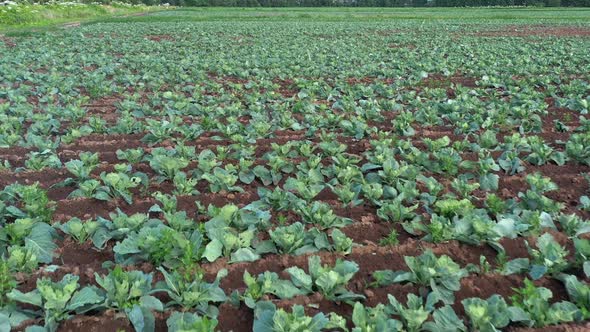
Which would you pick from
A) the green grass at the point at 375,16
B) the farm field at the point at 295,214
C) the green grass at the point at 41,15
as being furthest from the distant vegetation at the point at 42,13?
the farm field at the point at 295,214

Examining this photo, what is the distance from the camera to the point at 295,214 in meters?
4.56

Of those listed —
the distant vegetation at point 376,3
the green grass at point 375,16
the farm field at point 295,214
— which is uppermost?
the distant vegetation at point 376,3

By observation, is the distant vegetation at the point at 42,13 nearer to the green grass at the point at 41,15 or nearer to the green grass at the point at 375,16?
the green grass at the point at 41,15

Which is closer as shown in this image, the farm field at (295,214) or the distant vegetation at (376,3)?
the farm field at (295,214)

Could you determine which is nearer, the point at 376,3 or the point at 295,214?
the point at 295,214

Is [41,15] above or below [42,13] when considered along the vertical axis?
below

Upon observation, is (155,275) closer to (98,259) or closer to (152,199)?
(98,259)

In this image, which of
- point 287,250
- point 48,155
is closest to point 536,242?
point 287,250

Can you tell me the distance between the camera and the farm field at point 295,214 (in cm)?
309

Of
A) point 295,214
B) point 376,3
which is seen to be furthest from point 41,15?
point 376,3

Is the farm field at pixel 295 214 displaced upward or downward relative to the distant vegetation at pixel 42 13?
downward

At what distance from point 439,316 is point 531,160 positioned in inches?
149

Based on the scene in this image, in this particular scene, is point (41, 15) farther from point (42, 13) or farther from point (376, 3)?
point (376, 3)

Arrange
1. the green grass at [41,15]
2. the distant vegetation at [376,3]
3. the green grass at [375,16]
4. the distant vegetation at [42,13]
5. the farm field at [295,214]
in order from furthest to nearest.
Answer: the distant vegetation at [376,3]
the green grass at [375,16]
the distant vegetation at [42,13]
the green grass at [41,15]
the farm field at [295,214]
